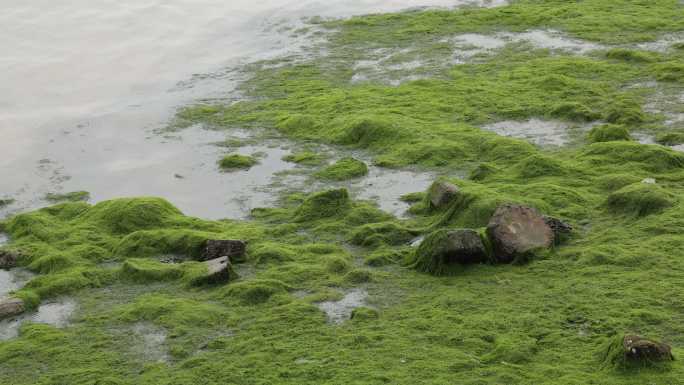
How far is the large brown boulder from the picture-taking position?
888cm

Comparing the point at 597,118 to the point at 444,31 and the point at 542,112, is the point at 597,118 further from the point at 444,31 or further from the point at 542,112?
the point at 444,31

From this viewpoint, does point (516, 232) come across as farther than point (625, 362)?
Yes

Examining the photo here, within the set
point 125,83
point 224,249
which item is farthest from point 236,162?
point 125,83

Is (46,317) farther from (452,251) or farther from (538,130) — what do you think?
(538,130)

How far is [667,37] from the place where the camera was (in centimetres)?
1622

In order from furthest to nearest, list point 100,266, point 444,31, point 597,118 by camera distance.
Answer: point 444,31 → point 597,118 → point 100,266

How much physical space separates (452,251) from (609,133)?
409cm

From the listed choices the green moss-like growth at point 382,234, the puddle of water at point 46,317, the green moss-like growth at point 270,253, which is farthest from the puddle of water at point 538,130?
the puddle of water at point 46,317

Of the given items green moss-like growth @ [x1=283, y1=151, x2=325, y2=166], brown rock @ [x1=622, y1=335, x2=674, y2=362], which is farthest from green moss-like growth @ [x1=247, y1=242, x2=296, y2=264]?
brown rock @ [x1=622, y1=335, x2=674, y2=362]

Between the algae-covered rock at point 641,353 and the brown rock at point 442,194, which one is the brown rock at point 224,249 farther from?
the algae-covered rock at point 641,353

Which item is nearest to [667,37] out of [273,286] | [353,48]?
[353,48]

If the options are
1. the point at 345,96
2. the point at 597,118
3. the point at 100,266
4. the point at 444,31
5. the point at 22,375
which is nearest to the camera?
the point at 22,375

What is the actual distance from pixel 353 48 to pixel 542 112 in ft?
15.1

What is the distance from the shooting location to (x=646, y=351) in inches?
271
